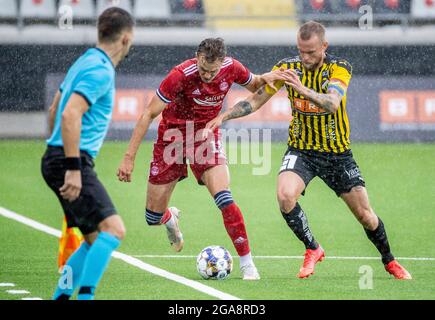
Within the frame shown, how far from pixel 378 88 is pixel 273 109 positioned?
213cm

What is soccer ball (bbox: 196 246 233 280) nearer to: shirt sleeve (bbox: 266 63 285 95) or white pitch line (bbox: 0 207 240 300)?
white pitch line (bbox: 0 207 240 300)

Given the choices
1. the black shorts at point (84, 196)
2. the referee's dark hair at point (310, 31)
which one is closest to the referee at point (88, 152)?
the black shorts at point (84, 196)

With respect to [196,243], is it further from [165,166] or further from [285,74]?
[285,74]

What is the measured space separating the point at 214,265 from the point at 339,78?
186 centimetres

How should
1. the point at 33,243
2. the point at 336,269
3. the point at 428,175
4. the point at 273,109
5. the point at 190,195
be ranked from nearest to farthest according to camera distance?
1. the point at 336,269
2. the point at 33,243
3. the point at 190,195
4. the point at 428,175
5. the point at 273,109

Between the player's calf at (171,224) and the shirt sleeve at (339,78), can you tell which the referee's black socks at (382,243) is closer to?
the shirt sleeve at (339,78)

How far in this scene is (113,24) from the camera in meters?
7.40

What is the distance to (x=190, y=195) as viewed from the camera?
16.3 metres

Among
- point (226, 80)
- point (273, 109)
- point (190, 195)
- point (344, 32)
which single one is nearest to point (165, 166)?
point (226, 80)

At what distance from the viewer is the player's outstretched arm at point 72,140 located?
7.07 metres

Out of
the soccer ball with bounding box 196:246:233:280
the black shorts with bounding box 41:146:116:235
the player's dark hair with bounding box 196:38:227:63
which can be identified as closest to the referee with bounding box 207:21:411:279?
the player's dark hair with bounding box 196:38:227:63

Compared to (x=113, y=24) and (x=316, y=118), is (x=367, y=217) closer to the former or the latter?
(x=316, y=118)

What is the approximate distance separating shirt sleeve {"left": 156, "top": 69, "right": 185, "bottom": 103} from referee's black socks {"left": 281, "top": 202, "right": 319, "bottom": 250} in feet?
4.58

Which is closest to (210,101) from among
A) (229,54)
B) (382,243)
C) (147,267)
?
(147,267)
